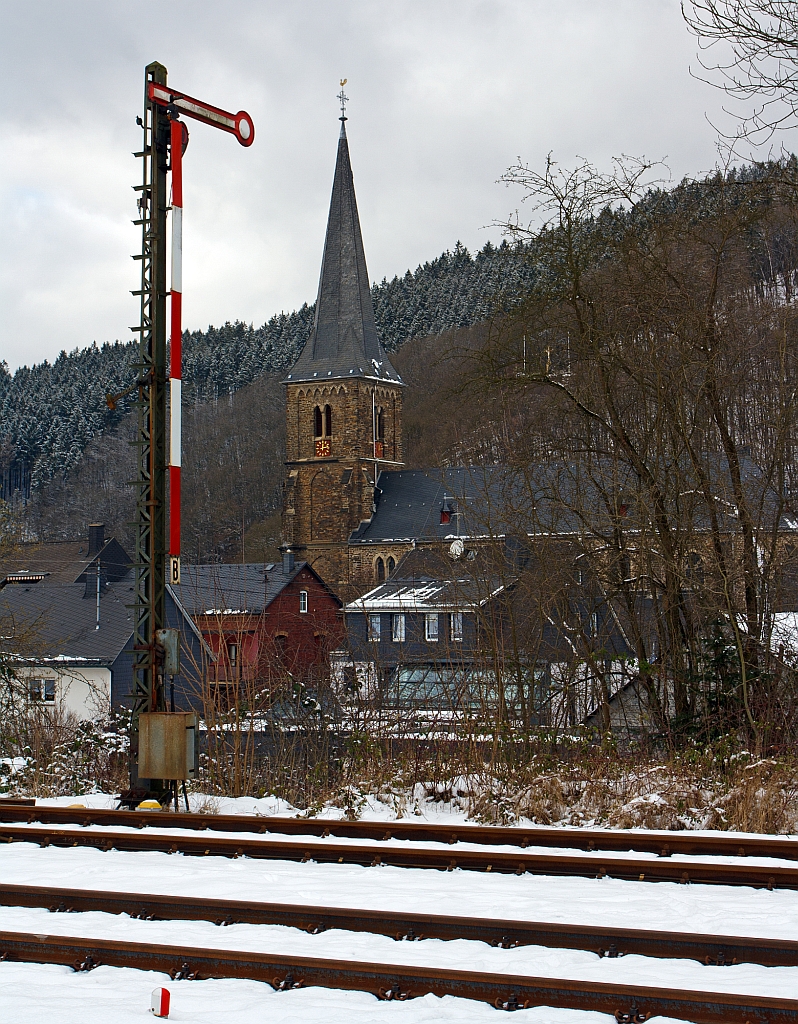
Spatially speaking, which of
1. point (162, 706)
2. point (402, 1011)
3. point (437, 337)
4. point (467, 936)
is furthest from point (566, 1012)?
point (437, 337)

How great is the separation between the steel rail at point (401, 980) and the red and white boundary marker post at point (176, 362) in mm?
5242

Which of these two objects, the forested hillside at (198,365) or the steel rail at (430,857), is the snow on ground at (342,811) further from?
the forested hillside at (198,365)

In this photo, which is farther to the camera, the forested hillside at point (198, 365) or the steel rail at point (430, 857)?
the forested hillside at point (198, 365)

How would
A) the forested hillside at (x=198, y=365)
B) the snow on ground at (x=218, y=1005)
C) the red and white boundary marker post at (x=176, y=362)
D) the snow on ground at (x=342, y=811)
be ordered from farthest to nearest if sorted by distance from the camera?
the forested hillside at (x=198, y=365)
the red and white boundary marker post at (x=176, y=362)
the snow on ground at (x=342, y=811)
the snow on ground at (x=218, y=1005)

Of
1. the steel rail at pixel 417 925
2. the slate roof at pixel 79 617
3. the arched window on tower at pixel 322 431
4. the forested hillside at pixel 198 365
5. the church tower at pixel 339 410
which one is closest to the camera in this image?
the steel rail at pixel 417 925

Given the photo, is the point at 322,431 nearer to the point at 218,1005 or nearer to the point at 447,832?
the point at 447,832

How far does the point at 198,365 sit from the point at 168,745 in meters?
142

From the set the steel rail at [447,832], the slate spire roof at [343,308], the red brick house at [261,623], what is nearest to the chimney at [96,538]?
the slate spire roof at [343,308]

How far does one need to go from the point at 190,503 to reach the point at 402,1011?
12018 centimetres

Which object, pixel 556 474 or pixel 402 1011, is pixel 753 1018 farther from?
pixel 556 474

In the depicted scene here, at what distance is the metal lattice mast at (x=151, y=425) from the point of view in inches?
425

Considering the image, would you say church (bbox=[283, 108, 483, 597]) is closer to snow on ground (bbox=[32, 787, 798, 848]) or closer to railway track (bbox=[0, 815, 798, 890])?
snow on ground (bbox=[32, 787, 798, 848])

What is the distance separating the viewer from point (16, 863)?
794 cm

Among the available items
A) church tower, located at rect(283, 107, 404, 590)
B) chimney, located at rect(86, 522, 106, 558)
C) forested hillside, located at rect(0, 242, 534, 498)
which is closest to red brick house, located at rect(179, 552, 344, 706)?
chimney, located at rect(86, 522, 106, 558)
